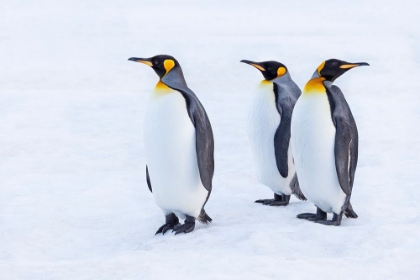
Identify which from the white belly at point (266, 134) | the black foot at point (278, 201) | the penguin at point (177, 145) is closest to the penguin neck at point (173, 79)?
the penguin at point (177, 145)

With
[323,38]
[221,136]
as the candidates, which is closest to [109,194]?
[221,136]

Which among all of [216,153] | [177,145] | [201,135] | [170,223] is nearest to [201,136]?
[201,135]

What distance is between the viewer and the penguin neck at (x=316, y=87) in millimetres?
3963

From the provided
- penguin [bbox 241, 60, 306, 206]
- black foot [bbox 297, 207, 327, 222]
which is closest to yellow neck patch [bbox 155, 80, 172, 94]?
penguin [bbox 241, 60, 306, 206]

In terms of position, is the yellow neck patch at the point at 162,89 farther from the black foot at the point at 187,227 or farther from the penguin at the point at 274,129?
the penguin at the point at 274,129

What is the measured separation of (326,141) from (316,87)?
0.31m

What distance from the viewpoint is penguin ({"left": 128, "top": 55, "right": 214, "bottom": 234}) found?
3.81 meters

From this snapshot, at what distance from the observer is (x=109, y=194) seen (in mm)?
5266

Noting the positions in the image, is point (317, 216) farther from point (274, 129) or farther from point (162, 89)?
point (162, 89)

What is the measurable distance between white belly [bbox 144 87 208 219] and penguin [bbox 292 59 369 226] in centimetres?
63

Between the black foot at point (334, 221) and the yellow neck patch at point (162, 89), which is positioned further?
the black foot at point (334, 221)

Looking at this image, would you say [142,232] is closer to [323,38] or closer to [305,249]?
[305,249]

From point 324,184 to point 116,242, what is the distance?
4.08 feet

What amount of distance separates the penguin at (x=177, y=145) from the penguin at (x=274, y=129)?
0.76 meters
